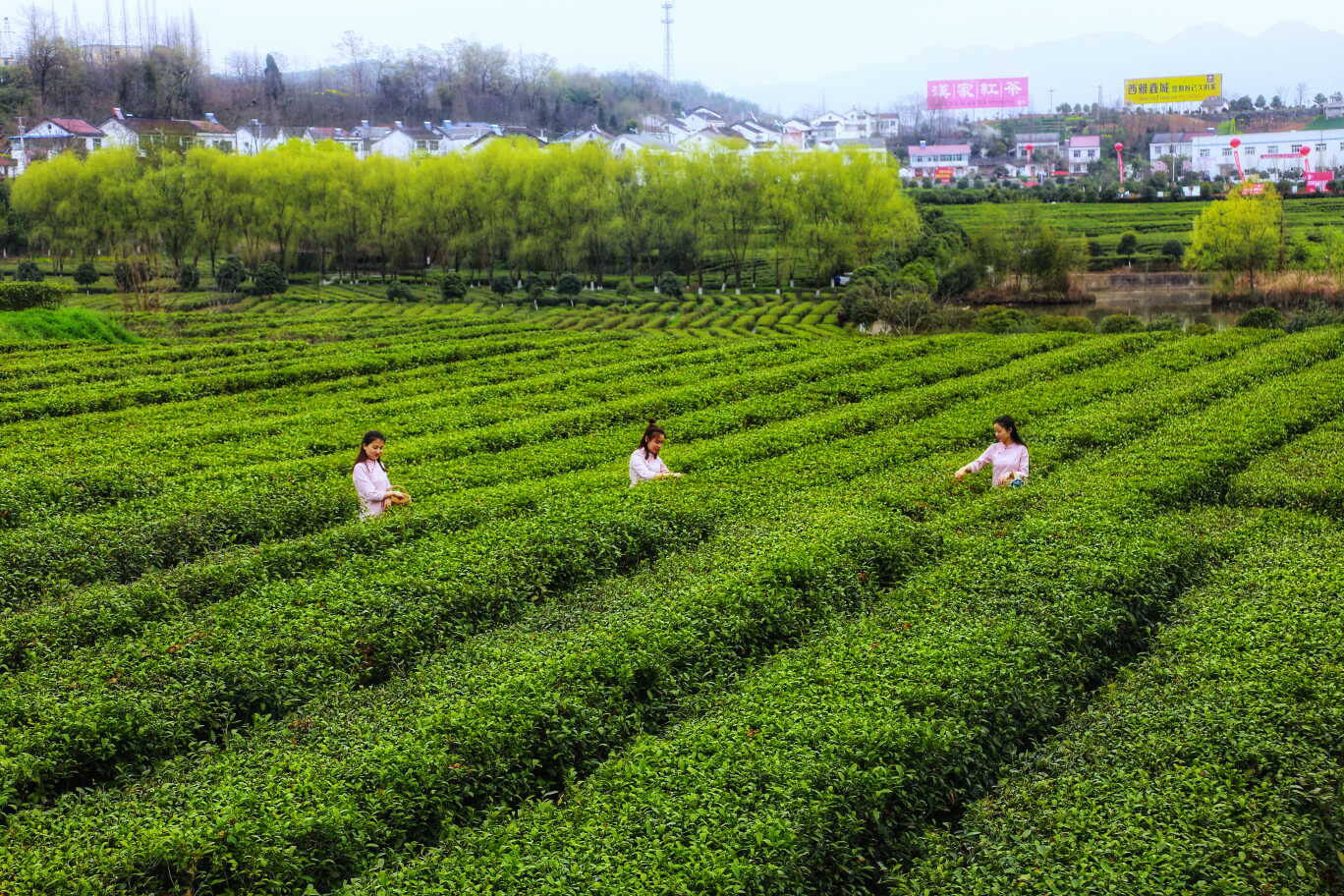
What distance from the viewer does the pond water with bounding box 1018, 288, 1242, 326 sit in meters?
67.2

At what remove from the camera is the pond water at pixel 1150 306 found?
67.2m

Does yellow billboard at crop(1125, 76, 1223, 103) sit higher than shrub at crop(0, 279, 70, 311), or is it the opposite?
yellow billboard at crop(1125, 76, 1223, 103)

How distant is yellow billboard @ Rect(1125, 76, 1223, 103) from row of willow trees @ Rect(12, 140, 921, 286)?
4070 inches

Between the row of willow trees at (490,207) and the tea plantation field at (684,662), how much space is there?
2373 inches

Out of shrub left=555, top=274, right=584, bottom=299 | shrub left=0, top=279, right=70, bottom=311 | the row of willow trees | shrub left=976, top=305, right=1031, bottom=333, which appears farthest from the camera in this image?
the row of willow trees

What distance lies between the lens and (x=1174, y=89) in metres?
168

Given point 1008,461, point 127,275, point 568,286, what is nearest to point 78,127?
point 127,275

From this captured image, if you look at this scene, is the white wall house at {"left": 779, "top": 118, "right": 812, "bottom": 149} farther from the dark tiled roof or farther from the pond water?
the pond water

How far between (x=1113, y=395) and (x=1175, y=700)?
16570 mm

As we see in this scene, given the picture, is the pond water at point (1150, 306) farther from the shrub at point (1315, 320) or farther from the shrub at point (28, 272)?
the shrub at point (28, 272)

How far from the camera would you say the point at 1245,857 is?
7648mm

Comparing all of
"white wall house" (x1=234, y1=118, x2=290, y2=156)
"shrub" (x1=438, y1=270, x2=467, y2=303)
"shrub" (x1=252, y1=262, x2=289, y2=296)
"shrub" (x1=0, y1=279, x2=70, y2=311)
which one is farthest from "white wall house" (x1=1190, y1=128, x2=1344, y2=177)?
"shrub" (x1=0, y1=279, x2=70, y2=311)

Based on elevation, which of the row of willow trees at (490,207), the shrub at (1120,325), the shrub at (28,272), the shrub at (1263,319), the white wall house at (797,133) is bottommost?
the shrub at (1120,325)

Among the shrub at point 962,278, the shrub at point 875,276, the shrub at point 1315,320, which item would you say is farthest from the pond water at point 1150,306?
the shrub at point 1315,320
